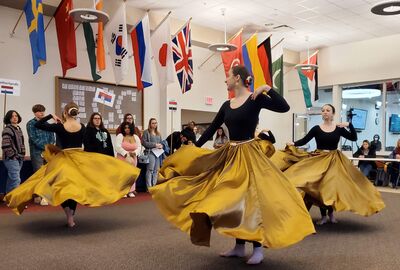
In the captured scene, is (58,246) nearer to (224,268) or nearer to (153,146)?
(224,268)

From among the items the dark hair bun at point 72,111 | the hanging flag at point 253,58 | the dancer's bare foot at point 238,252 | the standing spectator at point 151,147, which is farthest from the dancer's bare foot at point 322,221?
the hanging flag at point 253,58

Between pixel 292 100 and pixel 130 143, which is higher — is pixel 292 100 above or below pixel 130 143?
above

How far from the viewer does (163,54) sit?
8.25 meters

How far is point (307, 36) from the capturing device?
466 inches

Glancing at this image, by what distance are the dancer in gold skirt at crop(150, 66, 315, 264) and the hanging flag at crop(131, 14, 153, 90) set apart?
4.74m

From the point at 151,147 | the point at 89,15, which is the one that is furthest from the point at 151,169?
the point at 89,15

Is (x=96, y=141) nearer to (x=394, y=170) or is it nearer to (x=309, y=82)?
(x=394, y=170)

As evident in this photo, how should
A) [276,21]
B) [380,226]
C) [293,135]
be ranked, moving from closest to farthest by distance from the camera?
[380,226] < [276,21] < [293,135]

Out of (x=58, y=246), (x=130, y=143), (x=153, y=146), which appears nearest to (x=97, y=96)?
(x=130, y=143)

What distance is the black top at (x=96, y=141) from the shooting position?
524cm

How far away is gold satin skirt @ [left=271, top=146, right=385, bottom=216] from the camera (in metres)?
4.20

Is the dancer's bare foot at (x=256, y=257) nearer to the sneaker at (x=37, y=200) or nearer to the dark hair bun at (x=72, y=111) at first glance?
the dark hair bun at (x=72, y=111)

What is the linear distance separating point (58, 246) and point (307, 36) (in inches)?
396

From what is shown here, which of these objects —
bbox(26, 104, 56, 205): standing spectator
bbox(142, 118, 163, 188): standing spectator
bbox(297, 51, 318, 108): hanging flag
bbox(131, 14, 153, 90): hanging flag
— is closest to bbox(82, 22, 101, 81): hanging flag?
bbox(131, 14, 153, 90): hanging flag
